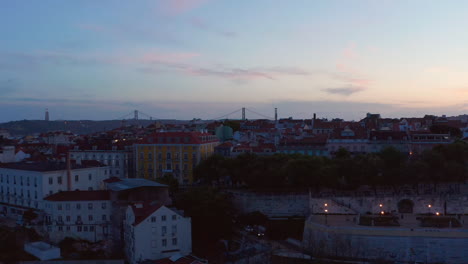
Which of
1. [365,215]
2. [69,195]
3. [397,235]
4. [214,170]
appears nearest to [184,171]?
[214,170]

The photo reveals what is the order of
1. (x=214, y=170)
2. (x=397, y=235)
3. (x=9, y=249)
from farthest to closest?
1. (x=214, y=170)
2. (x=9, y=249)
3. (x=397, y=235)

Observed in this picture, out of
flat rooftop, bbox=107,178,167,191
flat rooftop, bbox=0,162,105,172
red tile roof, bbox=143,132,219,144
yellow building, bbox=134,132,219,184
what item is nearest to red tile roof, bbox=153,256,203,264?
flat rooftop, bbox=107,178,167,191

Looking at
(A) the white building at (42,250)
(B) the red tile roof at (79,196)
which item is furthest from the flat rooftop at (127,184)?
(A) the white building at (42,250)

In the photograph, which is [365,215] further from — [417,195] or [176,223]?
[176,223]

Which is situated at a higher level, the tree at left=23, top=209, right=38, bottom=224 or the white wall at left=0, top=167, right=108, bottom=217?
the white wall at left=0, top=167, right=108, bottom=217

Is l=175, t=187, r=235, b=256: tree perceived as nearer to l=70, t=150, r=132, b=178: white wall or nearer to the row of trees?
the row of trees

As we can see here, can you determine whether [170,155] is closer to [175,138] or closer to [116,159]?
[175,138]
